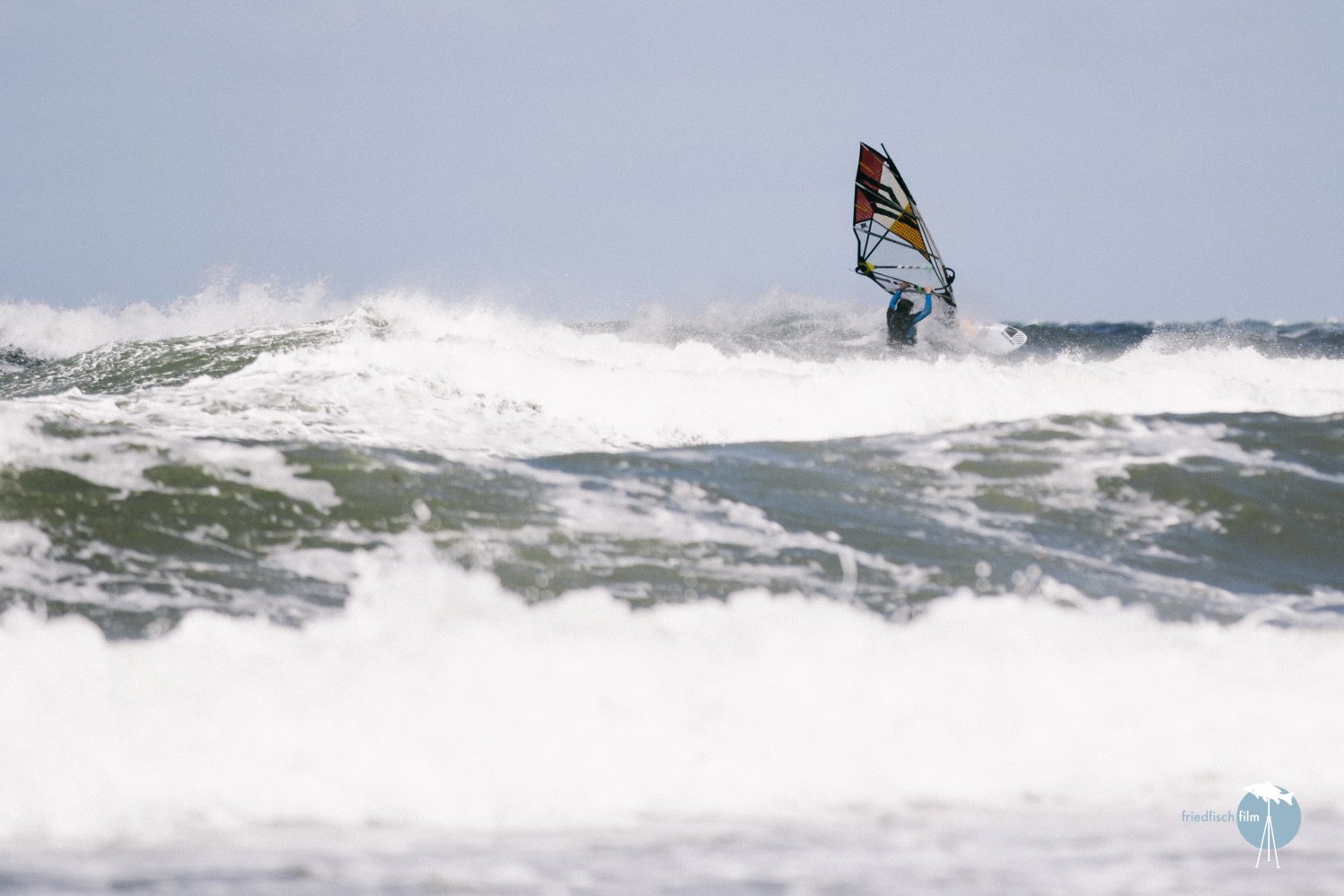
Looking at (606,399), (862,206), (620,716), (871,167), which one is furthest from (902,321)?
(620,716)

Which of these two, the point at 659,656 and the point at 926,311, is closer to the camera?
the point at 659,656

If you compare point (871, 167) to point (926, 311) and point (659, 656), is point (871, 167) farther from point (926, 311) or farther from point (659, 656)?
point (659, 656)

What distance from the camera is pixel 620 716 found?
4258 mm

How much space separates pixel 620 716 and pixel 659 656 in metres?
0.54

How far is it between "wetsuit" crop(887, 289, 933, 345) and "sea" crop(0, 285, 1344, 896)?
6.51 meters

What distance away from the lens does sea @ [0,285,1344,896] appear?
345 centimetres

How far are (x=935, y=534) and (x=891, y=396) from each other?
5379 mm

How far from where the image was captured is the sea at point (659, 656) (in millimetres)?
3447

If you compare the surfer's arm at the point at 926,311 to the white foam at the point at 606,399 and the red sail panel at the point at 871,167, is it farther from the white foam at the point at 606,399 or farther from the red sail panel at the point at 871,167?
the red sail panel at the point at 871,167

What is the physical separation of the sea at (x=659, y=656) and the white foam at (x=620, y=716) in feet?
0.05

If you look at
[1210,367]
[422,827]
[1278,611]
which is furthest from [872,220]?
[422,827]

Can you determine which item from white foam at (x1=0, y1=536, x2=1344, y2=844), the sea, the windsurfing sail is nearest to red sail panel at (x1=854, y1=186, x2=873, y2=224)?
the windsurfing sail

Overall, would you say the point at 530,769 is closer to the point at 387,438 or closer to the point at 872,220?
the point at 387,438

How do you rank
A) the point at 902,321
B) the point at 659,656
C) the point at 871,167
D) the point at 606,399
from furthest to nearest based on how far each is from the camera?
the point at 871,167 < the point at 902,321 < the point at 606,399 < the point at 659,656
